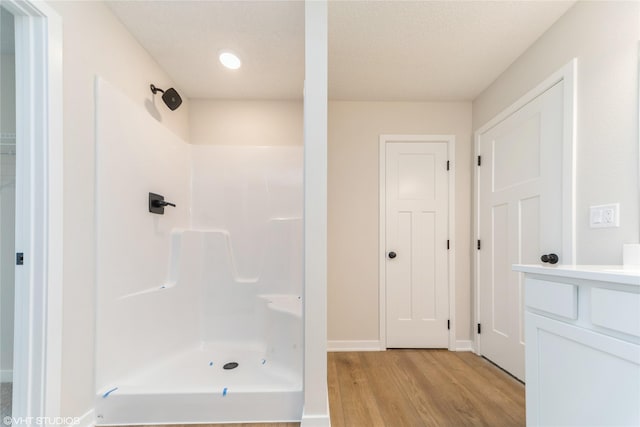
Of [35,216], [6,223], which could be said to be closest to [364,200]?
[35,216]

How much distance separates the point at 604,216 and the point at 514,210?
650 millimetres

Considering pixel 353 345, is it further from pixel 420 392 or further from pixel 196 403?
pixel 196 403

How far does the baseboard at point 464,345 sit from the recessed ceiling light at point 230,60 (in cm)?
299

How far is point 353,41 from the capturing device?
5.90ft

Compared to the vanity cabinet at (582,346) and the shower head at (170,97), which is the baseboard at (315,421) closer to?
the vanity cabinet at (582,346)

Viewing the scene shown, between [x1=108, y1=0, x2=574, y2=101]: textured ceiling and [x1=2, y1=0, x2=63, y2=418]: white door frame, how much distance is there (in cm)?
59

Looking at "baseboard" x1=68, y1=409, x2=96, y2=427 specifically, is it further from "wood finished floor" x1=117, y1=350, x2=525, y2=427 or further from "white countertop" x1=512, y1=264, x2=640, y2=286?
"white countertop" x1=512, y1=264, x2=640, y2=286

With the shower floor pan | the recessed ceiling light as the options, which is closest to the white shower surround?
the shower floor pan

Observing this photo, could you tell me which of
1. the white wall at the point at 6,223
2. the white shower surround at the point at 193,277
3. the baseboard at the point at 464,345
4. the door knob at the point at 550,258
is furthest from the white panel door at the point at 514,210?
the white wall at the point at 6,223

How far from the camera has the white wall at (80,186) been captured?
4.16 ft

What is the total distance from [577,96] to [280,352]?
2.41 m

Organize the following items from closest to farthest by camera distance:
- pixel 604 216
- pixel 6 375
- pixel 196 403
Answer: pixel 604 216 → pixel 196 403 → pixel 6 375

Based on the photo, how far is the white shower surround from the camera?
58.1 inches

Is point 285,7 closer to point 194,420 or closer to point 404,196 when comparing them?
point 404,196
